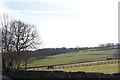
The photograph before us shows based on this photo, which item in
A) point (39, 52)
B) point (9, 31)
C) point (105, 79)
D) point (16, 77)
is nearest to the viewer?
point (105, 79)

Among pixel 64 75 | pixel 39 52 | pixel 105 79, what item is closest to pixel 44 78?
pixel 64 75

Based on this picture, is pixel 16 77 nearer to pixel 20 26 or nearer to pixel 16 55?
pixel 16 55

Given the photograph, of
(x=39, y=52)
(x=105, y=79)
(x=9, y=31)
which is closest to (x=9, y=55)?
(x=9, y=31)

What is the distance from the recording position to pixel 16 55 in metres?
52.9

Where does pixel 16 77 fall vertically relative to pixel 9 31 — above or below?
below

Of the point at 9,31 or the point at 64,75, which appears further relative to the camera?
the point at 9,31

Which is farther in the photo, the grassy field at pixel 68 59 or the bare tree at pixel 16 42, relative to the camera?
the grassy field at pixel 68 59

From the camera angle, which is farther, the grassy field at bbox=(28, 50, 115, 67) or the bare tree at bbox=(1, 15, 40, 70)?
the grassy field at bbox=(28, 50, 115, 67)

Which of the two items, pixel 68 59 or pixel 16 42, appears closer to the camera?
pixel 16 42

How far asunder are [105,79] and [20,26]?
24887 mm

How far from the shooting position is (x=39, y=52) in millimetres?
60625

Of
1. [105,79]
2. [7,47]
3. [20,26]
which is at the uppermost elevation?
[20,26]

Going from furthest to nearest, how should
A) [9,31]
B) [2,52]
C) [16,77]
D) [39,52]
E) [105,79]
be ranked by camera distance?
[39,52] → [9,31] → [2,52] → [16,77] → [105,79]

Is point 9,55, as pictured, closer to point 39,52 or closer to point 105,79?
point 39,52
